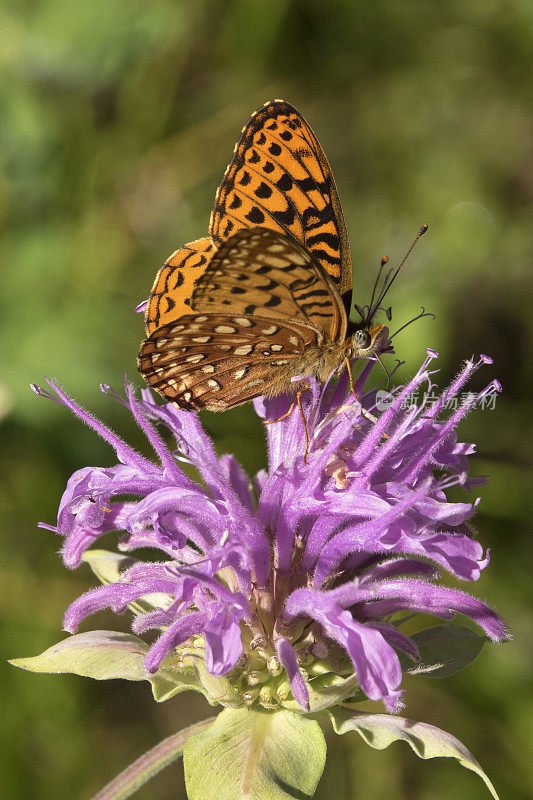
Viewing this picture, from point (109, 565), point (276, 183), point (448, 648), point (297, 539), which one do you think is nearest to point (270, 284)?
point (276, 183)

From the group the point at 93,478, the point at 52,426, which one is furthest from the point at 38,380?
the point at 93,478

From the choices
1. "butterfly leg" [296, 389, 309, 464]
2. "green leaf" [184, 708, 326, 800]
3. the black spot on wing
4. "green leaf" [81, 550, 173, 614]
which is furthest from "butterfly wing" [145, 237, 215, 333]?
"green leaf" [184, 708, 326, 800]

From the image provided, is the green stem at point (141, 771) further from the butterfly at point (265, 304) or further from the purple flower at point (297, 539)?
the butterfly at point (265, 304)

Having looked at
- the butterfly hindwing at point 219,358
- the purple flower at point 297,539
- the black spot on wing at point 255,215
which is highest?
the black spot on wing at point 255,215

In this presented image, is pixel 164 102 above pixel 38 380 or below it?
above

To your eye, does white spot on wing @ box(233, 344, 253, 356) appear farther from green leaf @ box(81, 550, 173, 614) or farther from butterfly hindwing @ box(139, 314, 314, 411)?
green leaf @ box(81, 550, 173, 614)

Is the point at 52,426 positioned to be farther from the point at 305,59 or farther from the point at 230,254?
the point at 305,59

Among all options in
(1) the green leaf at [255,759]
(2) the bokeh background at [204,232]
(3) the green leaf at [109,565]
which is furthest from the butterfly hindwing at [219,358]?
(2) the bokeh background at [204,232]

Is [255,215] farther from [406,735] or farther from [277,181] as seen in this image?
[406,735]
